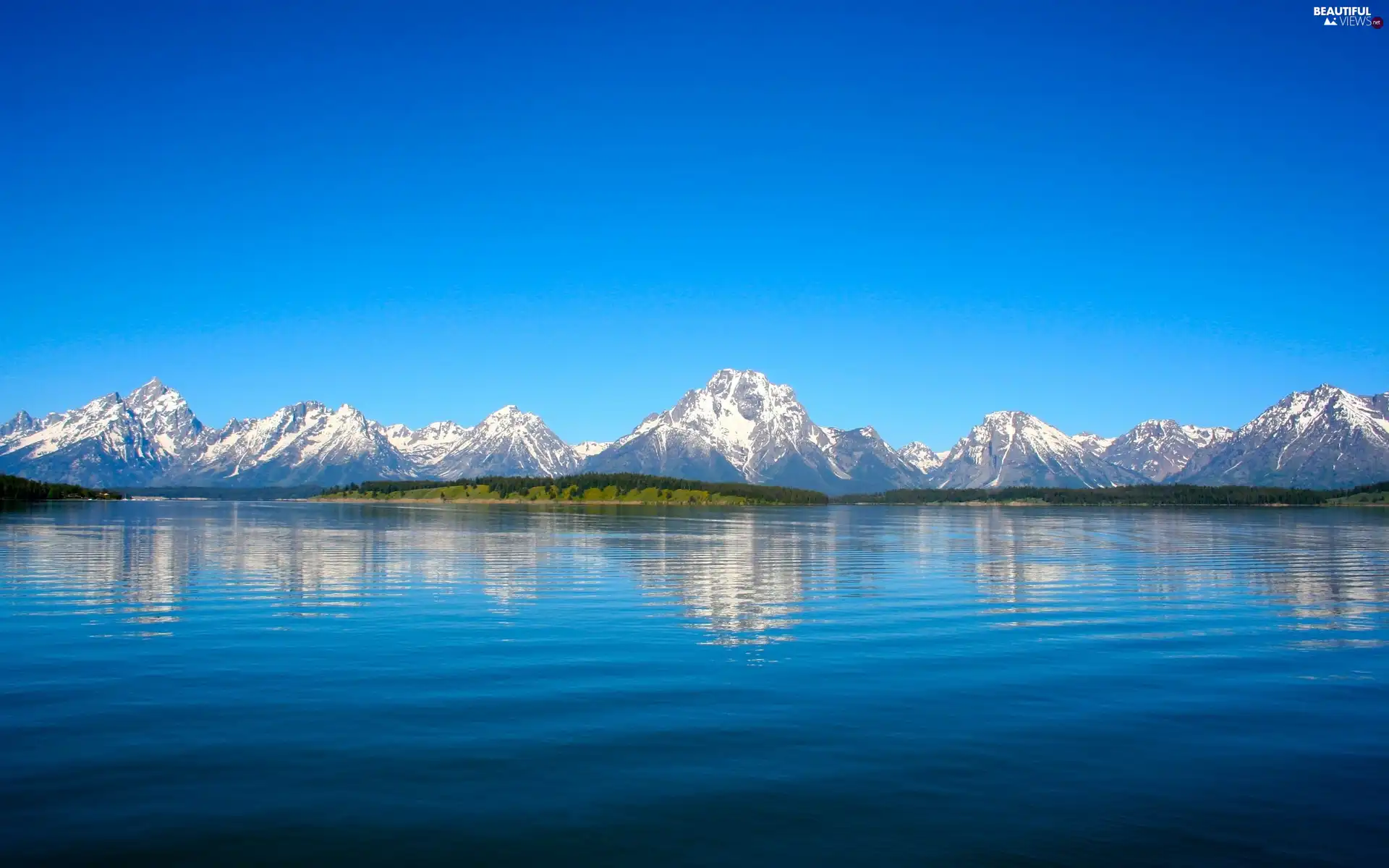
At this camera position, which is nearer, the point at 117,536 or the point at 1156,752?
the point at 1156,752

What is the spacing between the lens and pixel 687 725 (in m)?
22.2

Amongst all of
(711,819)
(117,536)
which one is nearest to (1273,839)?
(711,819)

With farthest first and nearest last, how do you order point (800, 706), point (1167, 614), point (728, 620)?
point (1167, 614), point (728, 620), point (800, 706)

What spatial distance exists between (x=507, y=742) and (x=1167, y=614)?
113 feet

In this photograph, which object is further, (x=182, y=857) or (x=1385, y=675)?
(x=1385, y=675)

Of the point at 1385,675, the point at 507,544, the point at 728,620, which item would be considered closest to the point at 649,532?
the point at 507,544

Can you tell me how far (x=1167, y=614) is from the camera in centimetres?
4359

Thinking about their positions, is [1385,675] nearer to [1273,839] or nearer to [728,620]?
[1273,839]

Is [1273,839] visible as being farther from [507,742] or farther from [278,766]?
[278,766]

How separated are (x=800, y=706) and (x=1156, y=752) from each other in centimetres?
804

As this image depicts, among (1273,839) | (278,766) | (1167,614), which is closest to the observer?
(1273,839)

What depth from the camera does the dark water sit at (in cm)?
1550

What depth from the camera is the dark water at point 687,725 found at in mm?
15500

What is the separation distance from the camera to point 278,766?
18.7 meters
